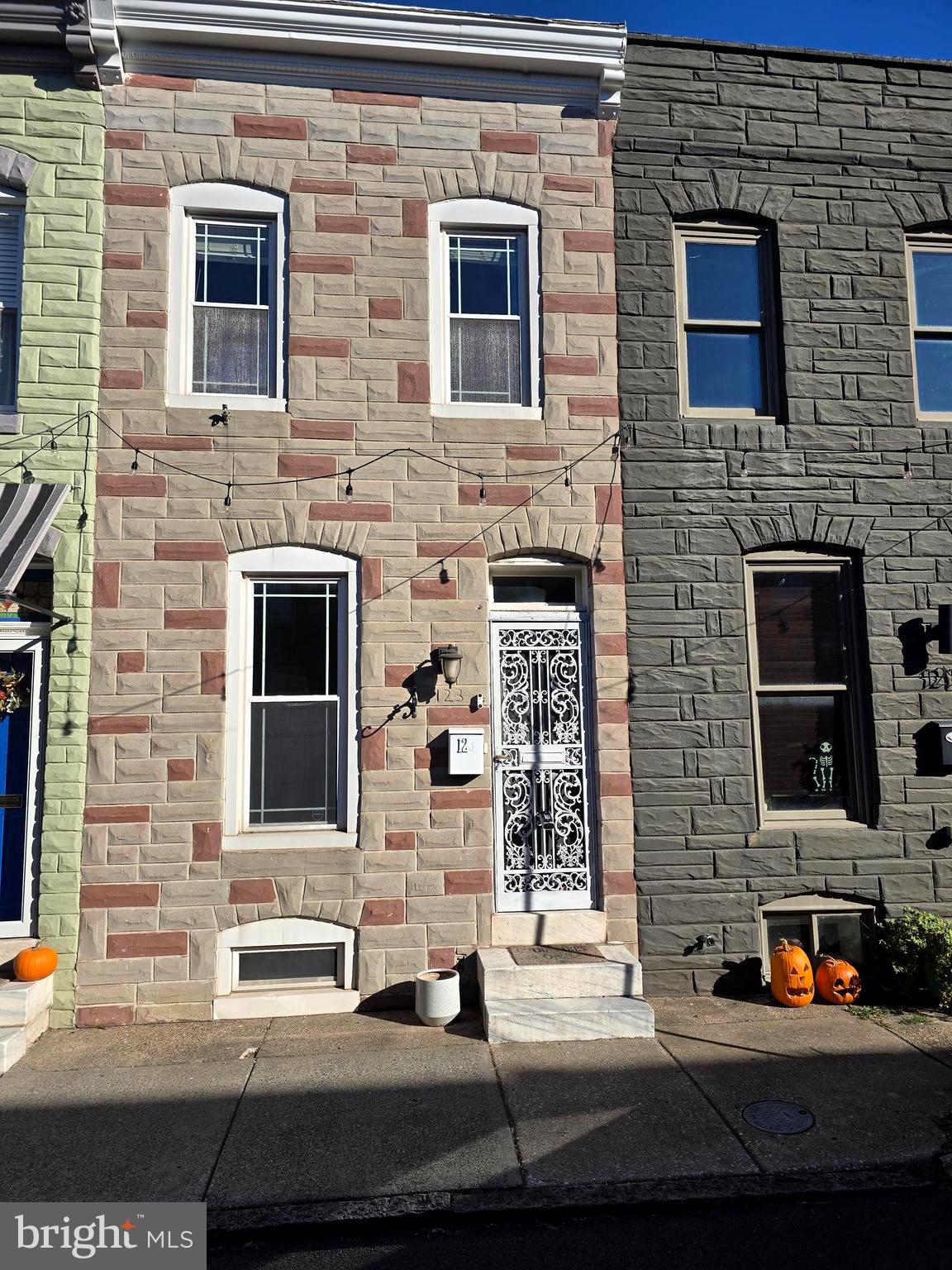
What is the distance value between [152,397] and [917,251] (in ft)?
22.2

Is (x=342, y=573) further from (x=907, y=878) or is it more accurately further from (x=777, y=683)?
(x=907, y=878)

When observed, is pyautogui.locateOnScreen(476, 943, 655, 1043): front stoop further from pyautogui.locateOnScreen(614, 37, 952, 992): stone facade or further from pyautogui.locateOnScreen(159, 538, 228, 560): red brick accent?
pyautogui.locateOnScreen(159, 538, 228, 560): red brick accent

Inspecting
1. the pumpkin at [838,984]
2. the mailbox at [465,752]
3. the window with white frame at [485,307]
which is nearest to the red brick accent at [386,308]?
the window with white frame at [485,307]

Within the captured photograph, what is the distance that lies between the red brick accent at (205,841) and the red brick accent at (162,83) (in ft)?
19.3

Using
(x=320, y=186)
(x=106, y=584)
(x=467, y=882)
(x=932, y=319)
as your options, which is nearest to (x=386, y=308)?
(x=320, y=186)

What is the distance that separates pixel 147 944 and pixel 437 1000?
2.16 m

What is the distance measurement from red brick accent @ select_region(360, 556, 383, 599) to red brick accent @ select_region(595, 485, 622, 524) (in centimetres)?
182

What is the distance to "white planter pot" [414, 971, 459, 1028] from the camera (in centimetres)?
592

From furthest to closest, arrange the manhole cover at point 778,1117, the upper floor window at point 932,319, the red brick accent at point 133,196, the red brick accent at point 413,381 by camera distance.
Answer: the upper floor window at point 932,319 → the red brick accent at point 413,381 → the red brick accent at point 133,196 → the manhole cover at point 778,1117

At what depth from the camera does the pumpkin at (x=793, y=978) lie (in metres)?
6.23

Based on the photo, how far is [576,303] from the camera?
23.2 ft

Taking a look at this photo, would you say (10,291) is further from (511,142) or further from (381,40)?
(511,142)

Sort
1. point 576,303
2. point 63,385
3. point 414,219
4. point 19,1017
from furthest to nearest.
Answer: point 576,303
point 414,219
point 63,385
point 19,1017

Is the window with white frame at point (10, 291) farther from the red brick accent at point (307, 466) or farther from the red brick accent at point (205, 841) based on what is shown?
the red brick accent at point (205, 841)
